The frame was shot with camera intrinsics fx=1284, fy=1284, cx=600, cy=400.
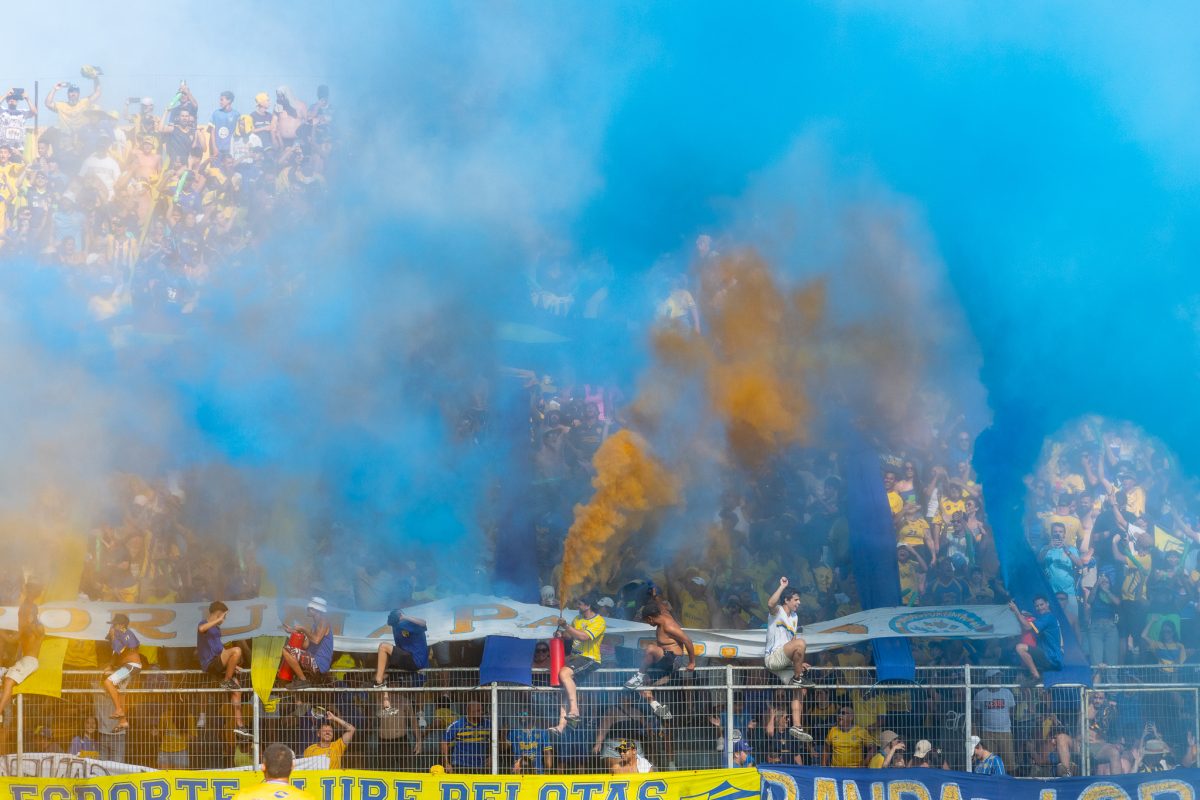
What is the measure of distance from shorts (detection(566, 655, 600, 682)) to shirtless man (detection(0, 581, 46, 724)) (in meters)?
3.86

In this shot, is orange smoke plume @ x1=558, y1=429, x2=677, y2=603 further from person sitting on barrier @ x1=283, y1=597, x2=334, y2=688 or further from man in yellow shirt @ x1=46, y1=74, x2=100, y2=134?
man in yellow shirt @ x1=46, y1=74, x2=100, y2=134

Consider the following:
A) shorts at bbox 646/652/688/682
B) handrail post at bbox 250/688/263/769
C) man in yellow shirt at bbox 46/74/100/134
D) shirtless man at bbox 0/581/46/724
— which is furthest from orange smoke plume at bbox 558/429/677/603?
man in yellow shirt at bbox 46/74/100/134

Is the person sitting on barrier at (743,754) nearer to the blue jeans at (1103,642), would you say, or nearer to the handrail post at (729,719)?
the handrail post at (729,719)

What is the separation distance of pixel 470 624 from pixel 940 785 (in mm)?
3422

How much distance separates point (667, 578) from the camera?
9688 millimetres

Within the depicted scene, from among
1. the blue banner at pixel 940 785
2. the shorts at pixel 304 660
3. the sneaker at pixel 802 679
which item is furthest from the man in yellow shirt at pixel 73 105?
the blue banner at pixel 940 785

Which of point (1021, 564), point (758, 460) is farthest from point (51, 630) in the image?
point (1021, 564)

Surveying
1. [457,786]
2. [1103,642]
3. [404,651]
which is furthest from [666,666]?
[1103,642]

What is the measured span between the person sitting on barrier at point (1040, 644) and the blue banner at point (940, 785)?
79cm

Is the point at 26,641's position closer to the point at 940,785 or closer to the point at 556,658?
the point at 556,658

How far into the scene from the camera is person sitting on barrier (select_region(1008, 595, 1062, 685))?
909 centimetres

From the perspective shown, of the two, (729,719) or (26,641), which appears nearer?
(729,719)

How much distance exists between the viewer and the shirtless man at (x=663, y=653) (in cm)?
911

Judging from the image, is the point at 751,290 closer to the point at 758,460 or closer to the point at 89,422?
the point at 758,460
